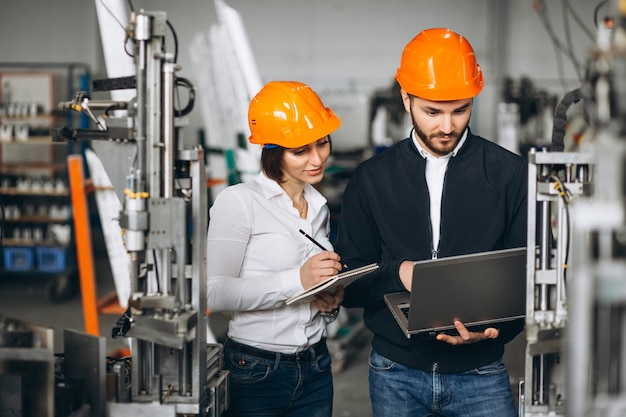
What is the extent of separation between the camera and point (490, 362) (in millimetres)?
2043

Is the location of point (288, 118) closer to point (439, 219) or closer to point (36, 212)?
point (439, 219)

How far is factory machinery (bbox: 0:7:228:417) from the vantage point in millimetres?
1655

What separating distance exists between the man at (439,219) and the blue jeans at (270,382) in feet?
0.63

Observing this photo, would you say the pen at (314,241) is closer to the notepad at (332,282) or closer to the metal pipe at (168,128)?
the notepad at (332,282)

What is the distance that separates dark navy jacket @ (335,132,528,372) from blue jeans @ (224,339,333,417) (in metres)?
0.21

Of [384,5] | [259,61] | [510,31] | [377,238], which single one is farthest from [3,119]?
[377,238]

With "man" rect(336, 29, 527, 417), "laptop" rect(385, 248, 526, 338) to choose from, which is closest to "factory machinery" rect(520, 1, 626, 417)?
"laptop" rect(385, 248, 526, 338)

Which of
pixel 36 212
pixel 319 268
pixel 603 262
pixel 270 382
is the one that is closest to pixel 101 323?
pixel 36 212

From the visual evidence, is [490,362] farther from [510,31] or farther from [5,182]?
[510,31]

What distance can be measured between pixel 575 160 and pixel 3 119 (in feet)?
20.5

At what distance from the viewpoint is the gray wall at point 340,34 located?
8.48m

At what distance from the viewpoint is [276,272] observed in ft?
6.68

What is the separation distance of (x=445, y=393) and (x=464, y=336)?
179 mm

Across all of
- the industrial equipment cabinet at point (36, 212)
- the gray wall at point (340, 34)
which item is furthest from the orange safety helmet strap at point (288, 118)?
the gray wall at point (340, 34)
